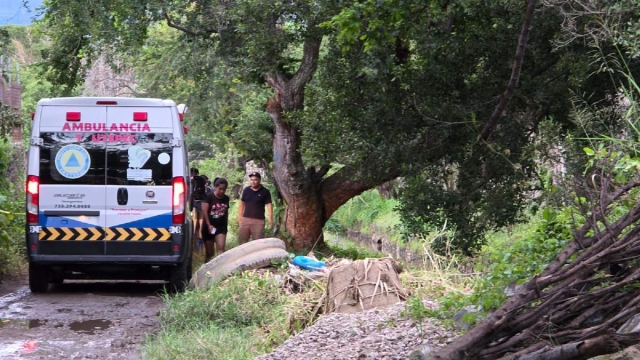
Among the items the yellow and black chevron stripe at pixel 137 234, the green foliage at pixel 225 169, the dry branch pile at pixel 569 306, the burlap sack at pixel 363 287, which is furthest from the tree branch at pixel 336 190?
the green foliage at pixel 225 169

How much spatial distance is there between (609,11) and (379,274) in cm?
373

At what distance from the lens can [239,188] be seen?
37.0 metres

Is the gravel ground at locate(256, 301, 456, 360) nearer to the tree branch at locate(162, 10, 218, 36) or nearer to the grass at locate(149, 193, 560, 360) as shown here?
the grass at locate(149, 193, 560, 360)

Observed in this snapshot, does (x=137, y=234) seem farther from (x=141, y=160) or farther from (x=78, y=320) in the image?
(x=78, y=320)

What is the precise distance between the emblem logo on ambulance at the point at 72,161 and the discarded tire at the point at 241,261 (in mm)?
2087

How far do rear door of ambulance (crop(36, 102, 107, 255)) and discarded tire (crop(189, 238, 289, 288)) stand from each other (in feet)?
4.98

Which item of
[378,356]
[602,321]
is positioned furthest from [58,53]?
A: [602,321]

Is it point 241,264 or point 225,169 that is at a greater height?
point 225,169

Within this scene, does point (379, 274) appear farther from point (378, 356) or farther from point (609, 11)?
point (609, 11)

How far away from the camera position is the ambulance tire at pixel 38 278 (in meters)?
12.7

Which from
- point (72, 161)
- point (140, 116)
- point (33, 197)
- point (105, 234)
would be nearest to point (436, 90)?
point (140, 116)

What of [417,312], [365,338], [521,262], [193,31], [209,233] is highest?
[193,31]

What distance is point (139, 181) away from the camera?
40.5 feet

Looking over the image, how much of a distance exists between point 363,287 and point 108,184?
489 cm
